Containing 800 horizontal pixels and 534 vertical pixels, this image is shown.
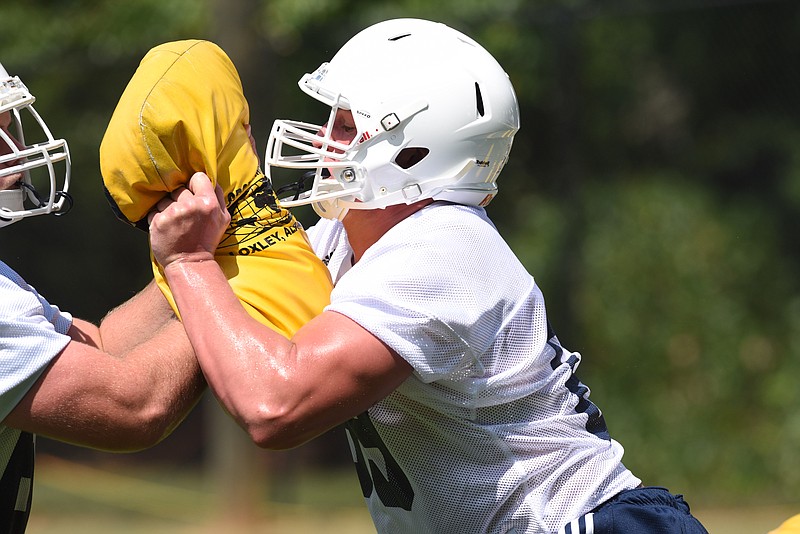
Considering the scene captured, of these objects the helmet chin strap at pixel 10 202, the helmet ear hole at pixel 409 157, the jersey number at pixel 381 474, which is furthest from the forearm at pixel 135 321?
the helmet ear hole at pixel 409 157

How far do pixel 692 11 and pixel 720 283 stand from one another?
1.92 m

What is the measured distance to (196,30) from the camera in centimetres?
973

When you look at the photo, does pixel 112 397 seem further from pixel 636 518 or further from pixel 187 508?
pixel 187 508

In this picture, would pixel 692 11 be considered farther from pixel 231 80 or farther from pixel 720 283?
pixel 231 80

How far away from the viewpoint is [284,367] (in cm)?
235

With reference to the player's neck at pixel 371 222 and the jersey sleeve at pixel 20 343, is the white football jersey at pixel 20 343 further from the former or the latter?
the player's neck at pixel 371 222

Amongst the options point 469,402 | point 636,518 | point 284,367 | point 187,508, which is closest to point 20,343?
point 284,367

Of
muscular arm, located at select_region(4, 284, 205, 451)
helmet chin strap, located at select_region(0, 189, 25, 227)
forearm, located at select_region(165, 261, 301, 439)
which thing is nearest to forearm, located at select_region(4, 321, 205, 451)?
muscular arm, located at select_region(4, 284, 205, 451)

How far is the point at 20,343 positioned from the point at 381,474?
0.87 meters

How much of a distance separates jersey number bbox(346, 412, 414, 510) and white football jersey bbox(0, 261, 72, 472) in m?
0.71

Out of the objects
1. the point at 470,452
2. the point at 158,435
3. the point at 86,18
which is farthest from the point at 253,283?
the point at 86,18

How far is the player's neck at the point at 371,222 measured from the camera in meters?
2.78

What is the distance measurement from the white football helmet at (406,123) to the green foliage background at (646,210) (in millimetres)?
4861

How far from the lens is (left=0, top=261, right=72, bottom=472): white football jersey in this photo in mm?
2338
